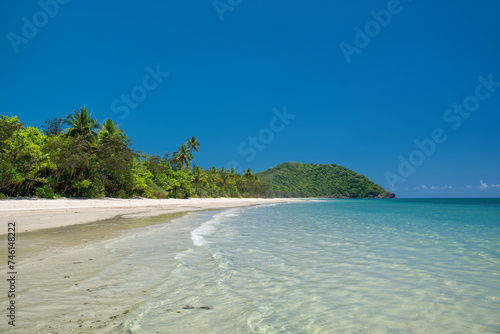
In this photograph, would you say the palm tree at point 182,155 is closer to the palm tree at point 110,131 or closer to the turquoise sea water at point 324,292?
the palm tree at point 110,131

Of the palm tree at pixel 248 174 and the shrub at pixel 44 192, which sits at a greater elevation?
the palm tree at pixel 248 174

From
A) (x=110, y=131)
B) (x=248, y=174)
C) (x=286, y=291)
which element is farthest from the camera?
(x=248, y=174)

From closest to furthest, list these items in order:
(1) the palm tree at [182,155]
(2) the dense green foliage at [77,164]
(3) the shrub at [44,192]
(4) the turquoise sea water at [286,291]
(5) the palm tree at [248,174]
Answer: (4) the turquoise sea water at [286,291] < (2) the dense green foliage at [77,164] < (3) the shrub at [44,192] < (1) the palm tree at [182,155] < (5) the palm tree at [248,174]

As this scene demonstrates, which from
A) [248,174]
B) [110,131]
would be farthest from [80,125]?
[248,174]

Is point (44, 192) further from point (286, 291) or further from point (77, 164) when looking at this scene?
point (286, 291)

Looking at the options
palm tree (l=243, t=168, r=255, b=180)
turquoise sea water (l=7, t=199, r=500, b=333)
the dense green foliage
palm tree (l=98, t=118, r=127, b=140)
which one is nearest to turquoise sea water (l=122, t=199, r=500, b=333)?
turquoise sea water (l=7, t=199, r=500, b=333)

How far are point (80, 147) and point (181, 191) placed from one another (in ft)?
85.6

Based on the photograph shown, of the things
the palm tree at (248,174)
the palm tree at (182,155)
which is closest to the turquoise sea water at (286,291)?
the palm tree at (182,155)

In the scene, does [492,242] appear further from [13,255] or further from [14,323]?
[13,255]

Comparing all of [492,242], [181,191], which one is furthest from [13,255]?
[181,191]

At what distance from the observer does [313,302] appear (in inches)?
180

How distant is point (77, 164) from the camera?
100 ft

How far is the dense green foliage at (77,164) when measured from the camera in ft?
83.0

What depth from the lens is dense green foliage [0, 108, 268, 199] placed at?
25.3 meters
